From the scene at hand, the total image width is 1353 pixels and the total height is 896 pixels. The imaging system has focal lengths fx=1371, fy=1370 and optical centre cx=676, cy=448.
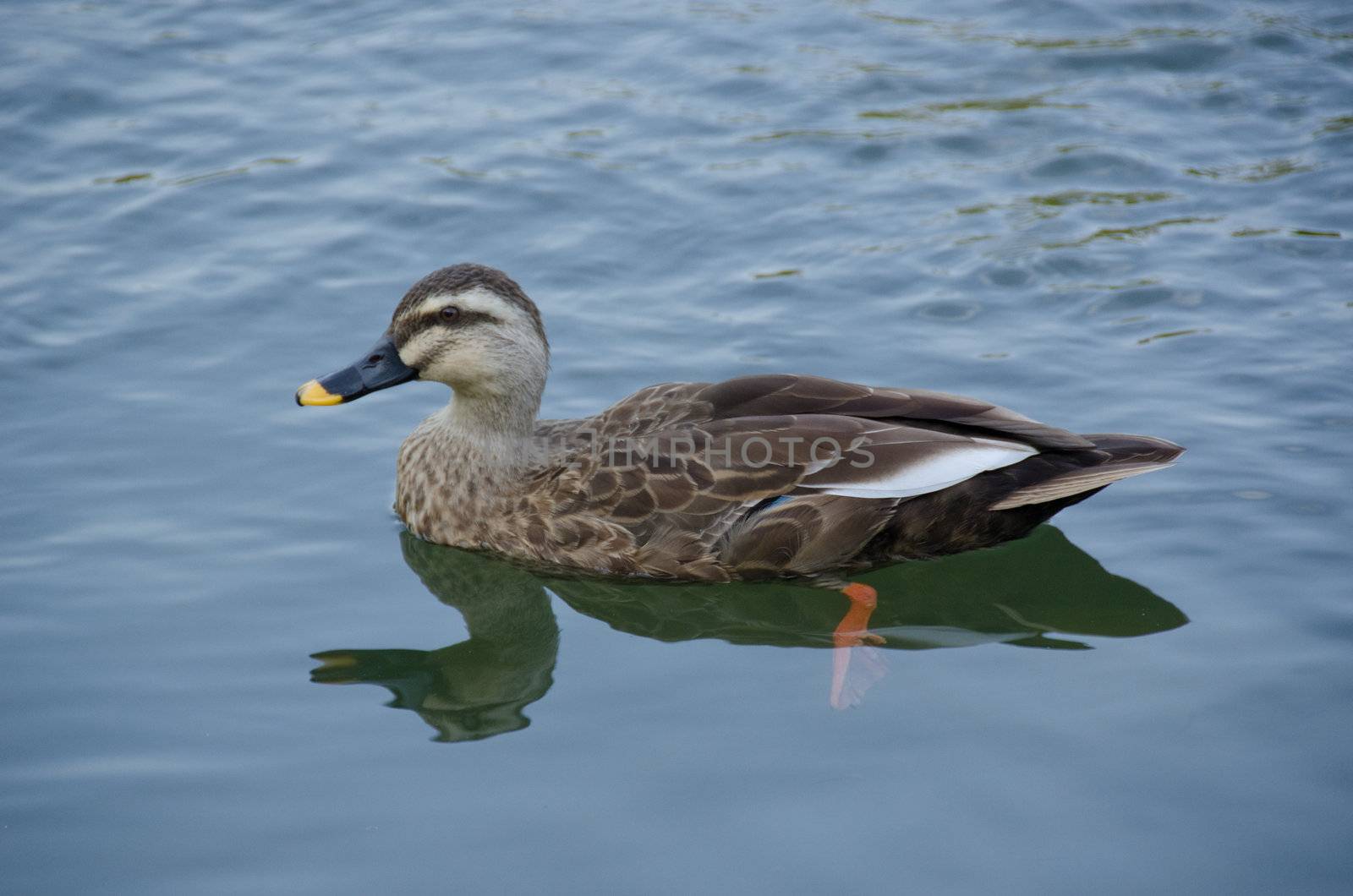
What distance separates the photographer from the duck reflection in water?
5.64 metres

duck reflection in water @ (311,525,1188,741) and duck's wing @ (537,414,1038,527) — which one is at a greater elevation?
duck's wing @ (537,414,1038,527)

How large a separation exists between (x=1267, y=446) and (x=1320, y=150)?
12.6ft

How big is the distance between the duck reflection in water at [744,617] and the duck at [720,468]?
0.09m

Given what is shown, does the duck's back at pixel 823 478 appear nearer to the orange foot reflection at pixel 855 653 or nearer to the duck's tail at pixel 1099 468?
the duck's tail at pixel 1099 468

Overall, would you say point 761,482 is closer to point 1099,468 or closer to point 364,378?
point 1099,468

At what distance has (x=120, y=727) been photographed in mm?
5324

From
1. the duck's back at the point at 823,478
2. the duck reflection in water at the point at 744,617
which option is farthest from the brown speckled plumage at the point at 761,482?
the duck reflection in water at the point at 744,617

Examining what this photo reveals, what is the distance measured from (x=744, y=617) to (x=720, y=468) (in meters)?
0.67

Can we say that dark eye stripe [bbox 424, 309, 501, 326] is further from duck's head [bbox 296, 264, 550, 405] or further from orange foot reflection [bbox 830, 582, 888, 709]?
orange foot reflection [bbox 830, 582, 888, 709]

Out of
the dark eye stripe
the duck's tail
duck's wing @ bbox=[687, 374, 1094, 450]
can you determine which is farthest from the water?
the dark eye stripe

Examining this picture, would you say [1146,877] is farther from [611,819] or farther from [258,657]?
[258,657]

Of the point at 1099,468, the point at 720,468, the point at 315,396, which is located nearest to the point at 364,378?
the point at 315,396

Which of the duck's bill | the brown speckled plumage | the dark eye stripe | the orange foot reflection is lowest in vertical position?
A: the orange foot reflection

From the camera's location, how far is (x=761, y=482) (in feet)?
20.1
